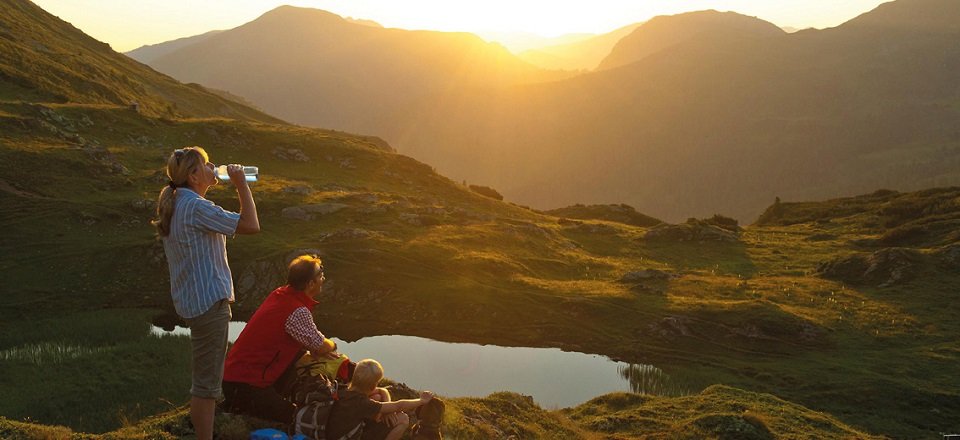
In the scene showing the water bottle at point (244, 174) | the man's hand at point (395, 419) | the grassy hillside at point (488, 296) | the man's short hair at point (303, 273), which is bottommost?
the grassy hillside at point (488, 296)

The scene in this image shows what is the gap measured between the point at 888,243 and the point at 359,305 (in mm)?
57202

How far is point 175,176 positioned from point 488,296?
31.9 metres

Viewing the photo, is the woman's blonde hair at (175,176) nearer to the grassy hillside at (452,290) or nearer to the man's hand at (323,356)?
the man's hand at (323,356)

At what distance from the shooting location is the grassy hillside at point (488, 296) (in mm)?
23031

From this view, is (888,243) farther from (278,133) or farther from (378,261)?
(278,133)

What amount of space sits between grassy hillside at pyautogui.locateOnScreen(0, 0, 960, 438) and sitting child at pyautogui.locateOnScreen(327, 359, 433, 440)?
345 centimetres

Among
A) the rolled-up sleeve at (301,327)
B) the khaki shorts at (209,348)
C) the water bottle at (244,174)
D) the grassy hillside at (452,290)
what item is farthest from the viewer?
the grassy hillside at (452,290)

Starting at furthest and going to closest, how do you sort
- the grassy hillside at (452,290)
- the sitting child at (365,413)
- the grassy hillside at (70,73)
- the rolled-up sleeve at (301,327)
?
1. the grassy hillside at (70,73)
2. the grassy hillside at (452,290)
3. the sitting child at (365,413)
4. the rolled-up sleeve at (301,327)

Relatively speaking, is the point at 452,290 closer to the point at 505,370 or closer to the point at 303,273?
the point at 505,370

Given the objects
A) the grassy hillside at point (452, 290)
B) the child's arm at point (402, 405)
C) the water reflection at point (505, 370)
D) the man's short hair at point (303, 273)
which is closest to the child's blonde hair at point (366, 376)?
the child's arm at point (402, 405)

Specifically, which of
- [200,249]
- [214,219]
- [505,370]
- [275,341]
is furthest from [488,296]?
[214,219]

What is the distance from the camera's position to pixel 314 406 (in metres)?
10.3

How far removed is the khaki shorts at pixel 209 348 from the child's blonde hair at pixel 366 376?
223cm

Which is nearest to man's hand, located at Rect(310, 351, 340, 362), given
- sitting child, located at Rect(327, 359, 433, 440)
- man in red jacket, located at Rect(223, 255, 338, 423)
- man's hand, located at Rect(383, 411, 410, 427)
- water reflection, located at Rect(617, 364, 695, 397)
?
man in red jacket, located at Rect(223, 255, 338, 423)
